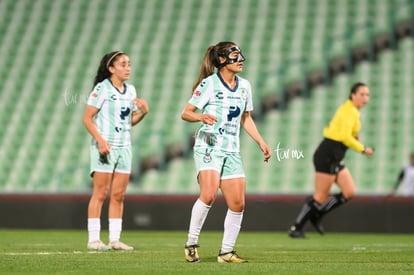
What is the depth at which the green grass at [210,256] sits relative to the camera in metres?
8.02

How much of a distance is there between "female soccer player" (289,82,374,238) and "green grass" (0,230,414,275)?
0.41 metres

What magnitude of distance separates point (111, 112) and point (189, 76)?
11595 millimetres

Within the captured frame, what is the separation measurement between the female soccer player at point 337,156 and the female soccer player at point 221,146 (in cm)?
451

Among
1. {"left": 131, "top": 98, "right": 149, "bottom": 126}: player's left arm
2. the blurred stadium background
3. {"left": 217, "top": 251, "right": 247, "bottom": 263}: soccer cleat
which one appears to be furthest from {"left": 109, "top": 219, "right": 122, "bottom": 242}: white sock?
the blurred stadium background

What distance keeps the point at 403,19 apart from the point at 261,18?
10.1 ft

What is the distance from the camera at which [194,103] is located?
8914mm

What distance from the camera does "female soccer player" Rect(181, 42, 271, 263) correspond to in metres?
8.79

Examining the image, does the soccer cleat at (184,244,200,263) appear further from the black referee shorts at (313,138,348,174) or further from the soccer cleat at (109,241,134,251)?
the black referee shorts at (313,138,348,174)

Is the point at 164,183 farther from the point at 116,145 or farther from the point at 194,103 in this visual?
the point at 194,103

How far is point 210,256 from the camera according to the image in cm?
984

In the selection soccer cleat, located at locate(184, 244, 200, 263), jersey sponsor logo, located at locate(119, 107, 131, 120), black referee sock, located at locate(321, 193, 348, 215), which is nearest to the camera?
soccer cleat, located at locate(184, 244, 200, 263)

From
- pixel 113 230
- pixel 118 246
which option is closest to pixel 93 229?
pixel 113 230

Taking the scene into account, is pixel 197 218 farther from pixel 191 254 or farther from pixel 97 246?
pixel 97 246

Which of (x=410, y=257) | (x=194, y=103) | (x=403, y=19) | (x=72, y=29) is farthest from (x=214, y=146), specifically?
(x=72, y=29)
